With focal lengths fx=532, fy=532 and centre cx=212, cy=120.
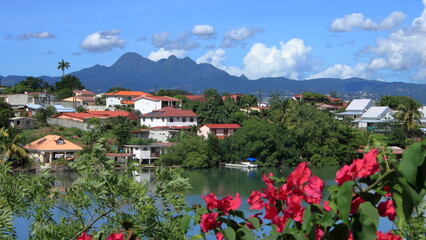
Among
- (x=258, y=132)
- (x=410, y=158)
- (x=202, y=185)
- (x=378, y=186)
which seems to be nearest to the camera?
(x=410, y=158)

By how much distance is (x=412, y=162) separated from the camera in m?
1.20

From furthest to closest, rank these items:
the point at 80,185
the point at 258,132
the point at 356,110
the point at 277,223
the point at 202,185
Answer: the point at 356,110, the point at 258,132, the point at 202,185, the point at 80,185, the point at 277,223

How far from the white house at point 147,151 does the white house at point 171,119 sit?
4.87 metres

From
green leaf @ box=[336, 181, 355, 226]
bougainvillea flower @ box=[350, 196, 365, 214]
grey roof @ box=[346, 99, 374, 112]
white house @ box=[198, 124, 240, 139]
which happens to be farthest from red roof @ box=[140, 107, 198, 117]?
green leaf @ box=[336, 181, 355, 226]

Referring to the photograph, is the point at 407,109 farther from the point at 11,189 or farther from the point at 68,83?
the point at 68,83

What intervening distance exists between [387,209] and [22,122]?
3634cm

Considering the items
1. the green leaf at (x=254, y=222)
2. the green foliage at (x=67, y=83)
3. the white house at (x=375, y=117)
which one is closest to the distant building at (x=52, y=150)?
the white house at (x=375, y=117)

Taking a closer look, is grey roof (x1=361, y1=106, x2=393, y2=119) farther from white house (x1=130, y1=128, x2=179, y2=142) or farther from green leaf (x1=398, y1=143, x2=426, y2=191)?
green leaf (x1=398, y1=143, x2=426, y2=191)

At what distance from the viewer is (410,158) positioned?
1200 millimetres

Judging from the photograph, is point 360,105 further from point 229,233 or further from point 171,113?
point 229,233

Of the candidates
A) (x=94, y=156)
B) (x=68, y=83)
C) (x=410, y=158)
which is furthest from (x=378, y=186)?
(x=68, y=83)

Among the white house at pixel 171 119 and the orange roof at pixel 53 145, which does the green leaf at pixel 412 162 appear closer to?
the orange roof at pixel 53 145

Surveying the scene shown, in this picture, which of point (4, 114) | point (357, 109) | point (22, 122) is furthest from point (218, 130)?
point (357, 109)

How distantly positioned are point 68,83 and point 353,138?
1597 inches
